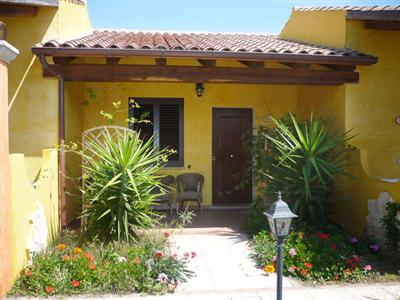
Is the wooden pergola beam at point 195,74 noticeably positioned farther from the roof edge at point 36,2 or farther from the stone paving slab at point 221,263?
the stone paving slab at point 221,263

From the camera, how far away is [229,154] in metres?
9.41

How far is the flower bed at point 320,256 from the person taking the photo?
199 inches

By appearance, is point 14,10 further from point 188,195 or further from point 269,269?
point 269,269

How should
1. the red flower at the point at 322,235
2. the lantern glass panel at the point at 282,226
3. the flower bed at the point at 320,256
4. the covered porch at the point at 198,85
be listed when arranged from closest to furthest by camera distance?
the lantern glass panel at the point at 282,226 < the flower bed at the point at 320,256 < the red flower at the point at 322,235 < the covered porch at the point at 198,85

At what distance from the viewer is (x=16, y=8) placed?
6.25 m

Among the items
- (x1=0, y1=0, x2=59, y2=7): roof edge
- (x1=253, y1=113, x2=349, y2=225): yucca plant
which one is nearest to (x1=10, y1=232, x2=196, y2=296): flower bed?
(x1=253, y1=113, x2=349, y2=225): yucca plant

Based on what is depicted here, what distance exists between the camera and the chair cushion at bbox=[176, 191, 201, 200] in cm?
833

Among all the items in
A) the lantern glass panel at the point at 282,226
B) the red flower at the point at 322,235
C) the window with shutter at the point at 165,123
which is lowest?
the red flower at the point at 322,235

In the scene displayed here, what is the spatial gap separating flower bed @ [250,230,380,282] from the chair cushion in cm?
265

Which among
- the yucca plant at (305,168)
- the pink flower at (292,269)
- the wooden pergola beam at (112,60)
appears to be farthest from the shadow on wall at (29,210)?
the yucca plant at (305,168)

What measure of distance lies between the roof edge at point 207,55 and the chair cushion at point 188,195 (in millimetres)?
3203

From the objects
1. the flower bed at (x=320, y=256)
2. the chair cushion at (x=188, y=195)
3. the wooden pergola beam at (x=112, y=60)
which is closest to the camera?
the flower bed at (x=320, y=256)

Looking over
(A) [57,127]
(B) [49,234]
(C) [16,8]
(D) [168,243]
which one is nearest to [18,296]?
(B) [49,234]

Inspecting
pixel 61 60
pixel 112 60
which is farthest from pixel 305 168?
pixel 61 60
